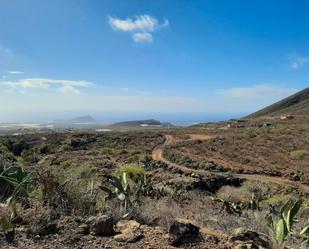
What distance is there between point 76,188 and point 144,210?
1.34 metres

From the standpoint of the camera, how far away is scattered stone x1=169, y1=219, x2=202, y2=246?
16.8 feet

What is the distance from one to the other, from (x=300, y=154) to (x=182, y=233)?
2330 centimetres

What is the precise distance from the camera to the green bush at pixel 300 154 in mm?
26253

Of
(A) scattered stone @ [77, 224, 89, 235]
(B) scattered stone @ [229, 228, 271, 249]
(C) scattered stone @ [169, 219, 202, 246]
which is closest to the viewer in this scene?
(B) scattered stone @ [229, 228, 271, 249]

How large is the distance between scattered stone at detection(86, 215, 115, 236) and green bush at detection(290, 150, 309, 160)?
22693 mm

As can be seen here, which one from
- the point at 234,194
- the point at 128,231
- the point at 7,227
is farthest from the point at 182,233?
the point at 234,194

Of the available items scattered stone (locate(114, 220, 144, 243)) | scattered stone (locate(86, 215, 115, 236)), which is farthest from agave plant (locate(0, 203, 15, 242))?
scattered stone (locate(114, 220, 144, 243))

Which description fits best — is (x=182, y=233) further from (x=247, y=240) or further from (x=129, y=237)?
(x=247, y=240)

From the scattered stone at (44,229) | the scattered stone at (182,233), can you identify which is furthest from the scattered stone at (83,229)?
the scattered stone at (182,233)

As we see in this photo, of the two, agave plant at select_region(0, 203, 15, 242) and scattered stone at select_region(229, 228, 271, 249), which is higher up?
agave plant at select_region(0, 203, 15, 242)

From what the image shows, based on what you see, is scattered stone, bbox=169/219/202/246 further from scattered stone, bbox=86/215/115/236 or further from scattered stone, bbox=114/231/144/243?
scattered stone, bbox=86/215/115/236

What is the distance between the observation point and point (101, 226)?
5.52 metres

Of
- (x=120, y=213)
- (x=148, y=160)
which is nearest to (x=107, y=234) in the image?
(x=120, y=213)

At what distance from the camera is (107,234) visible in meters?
5.52
